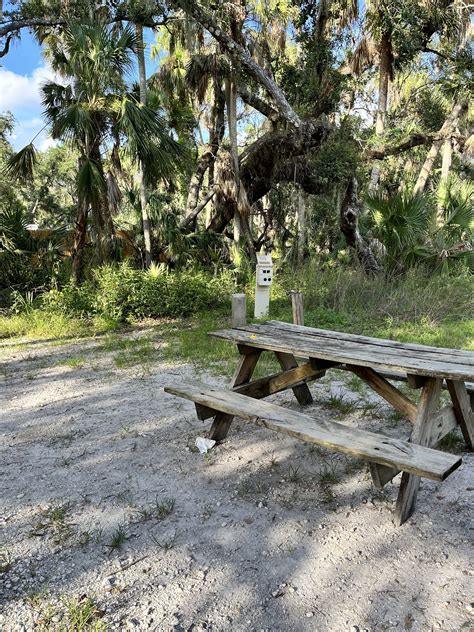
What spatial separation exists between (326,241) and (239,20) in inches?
446

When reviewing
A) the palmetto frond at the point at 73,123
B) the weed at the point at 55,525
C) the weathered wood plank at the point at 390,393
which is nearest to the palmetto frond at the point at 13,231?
the palmetto frond at the point at 73,123

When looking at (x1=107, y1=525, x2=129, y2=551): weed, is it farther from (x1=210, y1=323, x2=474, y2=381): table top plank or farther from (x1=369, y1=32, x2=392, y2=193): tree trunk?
(x1=369, y1=32, x2=392, y2=193): tree trunk

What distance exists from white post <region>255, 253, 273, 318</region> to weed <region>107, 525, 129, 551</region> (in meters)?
6.11

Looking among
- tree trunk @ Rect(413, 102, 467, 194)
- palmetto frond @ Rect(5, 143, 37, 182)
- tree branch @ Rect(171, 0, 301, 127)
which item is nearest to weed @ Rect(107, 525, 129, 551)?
palmetto frond @ Rect(5, 143, 37, 182)

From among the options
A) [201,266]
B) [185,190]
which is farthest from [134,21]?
[185,190]

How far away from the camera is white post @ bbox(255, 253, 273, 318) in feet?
27.0

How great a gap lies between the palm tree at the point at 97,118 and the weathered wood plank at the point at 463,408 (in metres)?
6.83

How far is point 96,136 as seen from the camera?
8648mm

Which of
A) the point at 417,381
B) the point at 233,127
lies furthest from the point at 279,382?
the point at 233,127

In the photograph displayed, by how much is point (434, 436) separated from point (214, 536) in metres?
1.47

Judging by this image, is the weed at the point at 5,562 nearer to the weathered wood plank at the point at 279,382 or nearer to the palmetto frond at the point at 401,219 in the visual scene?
the weathered wood plank at the point at 279,382

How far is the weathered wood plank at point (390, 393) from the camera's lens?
2986 millimetres

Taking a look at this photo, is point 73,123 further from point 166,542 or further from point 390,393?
point 166,542

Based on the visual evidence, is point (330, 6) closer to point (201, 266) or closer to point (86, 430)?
point (201, 266)
